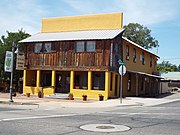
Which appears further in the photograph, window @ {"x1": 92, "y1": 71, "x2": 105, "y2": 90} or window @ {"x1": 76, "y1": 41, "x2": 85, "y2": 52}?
window @ {"x1": 92, "y1": 71, "x2": 105, "y2": 90}

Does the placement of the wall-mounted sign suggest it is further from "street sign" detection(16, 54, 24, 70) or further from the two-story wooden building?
the two-story wooden building

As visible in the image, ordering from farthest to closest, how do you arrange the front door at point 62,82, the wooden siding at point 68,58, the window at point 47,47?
the front door at point 62,82
the window at point 47,47
the wooden siding at point 68,58

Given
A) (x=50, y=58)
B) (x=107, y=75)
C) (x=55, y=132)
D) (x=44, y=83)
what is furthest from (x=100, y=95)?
(x=55, y=132)

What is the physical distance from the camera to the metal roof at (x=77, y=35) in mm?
29909

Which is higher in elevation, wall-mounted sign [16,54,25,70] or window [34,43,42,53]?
window [34,43,42,53]

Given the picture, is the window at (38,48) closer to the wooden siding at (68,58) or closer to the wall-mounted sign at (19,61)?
the wooden siding at (68,58)

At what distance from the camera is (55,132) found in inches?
390

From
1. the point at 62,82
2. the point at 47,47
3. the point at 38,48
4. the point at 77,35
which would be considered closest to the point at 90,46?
the point at 77,35

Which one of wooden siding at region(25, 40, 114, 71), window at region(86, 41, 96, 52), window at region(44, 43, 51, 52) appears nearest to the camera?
wooden siding at region(25, 40, 114, 71)

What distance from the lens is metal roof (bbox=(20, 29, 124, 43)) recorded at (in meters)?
29.9

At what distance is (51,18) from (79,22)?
3.65 m

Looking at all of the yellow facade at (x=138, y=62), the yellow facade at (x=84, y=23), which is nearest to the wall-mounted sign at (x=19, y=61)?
the yellow facade at (x=84, y=23)

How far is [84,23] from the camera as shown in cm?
3344

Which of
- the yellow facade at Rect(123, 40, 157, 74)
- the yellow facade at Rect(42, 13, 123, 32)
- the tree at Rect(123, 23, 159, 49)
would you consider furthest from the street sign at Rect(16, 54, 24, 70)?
the tree at Rect(123, 23, 159, 49)
